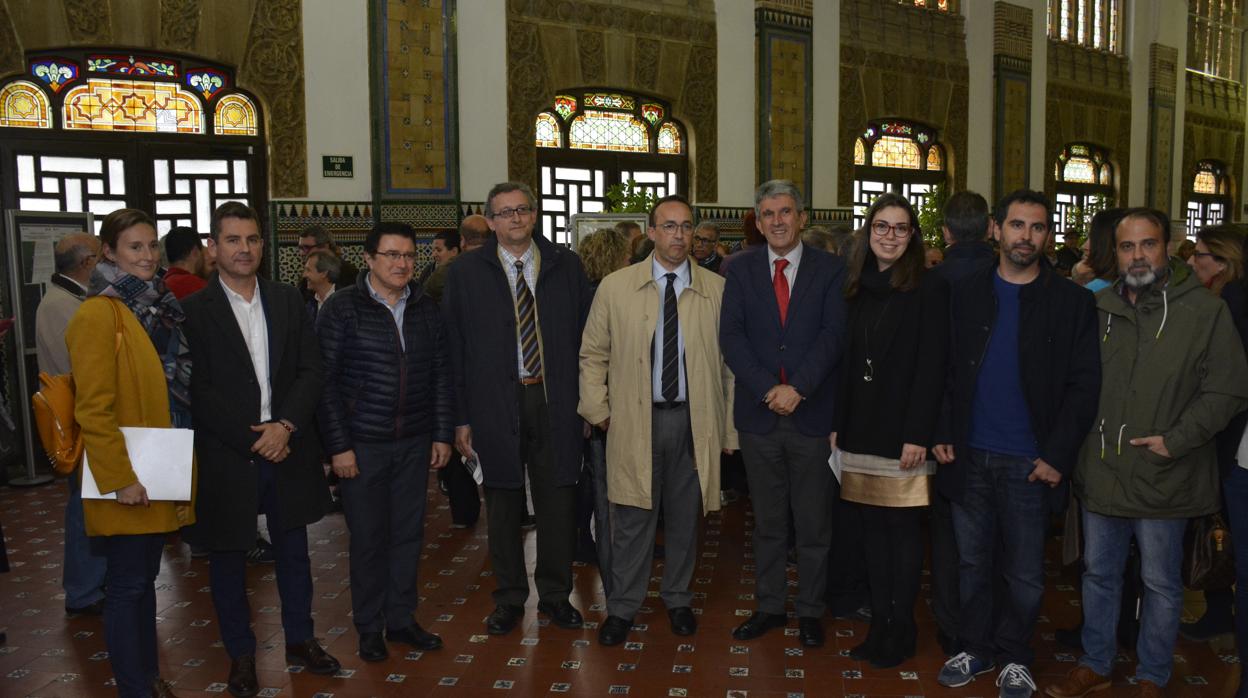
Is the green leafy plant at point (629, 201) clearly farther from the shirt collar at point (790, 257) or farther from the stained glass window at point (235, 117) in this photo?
the shirt collar at point (790, 257)

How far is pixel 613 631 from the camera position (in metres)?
4.08

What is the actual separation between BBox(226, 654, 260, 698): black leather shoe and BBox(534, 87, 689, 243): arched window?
23.4 ft

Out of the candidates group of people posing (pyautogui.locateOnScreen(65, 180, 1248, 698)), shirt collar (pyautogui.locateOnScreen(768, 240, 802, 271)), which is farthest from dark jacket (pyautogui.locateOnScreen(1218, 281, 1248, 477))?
shirt collar (pyautogui.locateOnScreen(768, 240, 802, 271))

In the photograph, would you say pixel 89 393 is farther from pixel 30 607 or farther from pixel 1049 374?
pixel 1049 374

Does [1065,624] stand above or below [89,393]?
below

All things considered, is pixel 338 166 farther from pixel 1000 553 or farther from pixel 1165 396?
pixel 1165 396

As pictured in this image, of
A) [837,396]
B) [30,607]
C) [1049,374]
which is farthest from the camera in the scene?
[30,607]

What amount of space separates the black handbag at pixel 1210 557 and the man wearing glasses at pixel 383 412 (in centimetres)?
278

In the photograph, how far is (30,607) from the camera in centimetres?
455

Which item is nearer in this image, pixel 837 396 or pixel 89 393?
pixel 89 393

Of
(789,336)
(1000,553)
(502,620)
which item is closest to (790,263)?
(789,336)

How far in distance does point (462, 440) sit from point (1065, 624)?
2.71 metres

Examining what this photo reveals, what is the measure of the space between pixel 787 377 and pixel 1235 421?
152 centimetres

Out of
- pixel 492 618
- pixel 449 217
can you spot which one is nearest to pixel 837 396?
pixel 492 618
